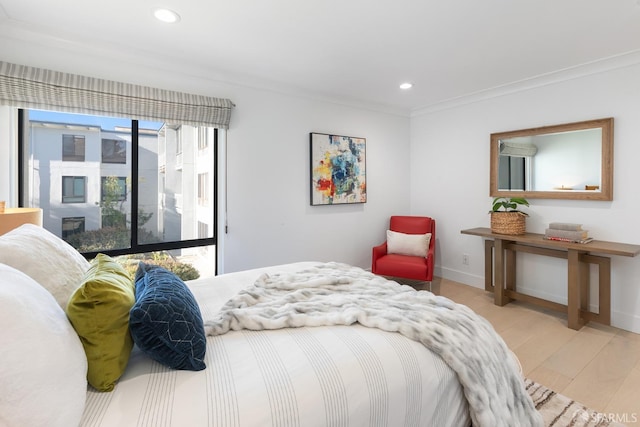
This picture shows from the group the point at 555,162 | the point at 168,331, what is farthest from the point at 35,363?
the point at 555,162

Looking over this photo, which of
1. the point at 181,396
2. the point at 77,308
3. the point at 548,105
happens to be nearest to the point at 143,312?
the point at 77,308

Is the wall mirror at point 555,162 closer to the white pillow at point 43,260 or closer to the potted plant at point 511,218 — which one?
the potted plant at point 511,218

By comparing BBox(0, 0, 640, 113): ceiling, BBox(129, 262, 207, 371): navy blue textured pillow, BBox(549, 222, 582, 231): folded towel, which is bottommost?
BBox(129, 262, 207, 371): navy blue textured pillow

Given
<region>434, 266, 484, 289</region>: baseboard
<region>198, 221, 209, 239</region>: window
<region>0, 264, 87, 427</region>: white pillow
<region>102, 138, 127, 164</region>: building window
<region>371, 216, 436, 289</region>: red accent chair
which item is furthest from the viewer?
<region>434, 266, 484, 289</region>: baseboard

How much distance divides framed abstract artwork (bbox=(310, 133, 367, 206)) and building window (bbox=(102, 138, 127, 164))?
1861mm

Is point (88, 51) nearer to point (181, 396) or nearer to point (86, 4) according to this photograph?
point (86, 4)

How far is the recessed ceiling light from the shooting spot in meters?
2.01

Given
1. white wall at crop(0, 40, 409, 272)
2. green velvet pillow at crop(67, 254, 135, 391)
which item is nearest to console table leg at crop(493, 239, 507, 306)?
white wall at crop(0, 40, 409, 272)

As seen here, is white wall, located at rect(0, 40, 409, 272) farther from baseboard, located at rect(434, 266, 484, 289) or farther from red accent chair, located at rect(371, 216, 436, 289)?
baseboard, located at rect(434, 266, 484, 289)

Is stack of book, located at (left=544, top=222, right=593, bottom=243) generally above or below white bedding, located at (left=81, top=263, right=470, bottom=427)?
above

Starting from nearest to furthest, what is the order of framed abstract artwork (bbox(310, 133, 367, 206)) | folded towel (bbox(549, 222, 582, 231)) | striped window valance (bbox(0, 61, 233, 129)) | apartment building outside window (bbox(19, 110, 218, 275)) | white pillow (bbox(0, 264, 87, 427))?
white pillow (bbox(0, 264, 87, 427)), striped window valance (bbox(0, 61, 233, 129)), apartment building outside window (bbox(19, 110, 218, 275)), folded towel (bbox(549, 222, 582, 231)), framed abstract artwork (bbox(310, 133, 367, 206))

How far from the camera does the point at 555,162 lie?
315 cm

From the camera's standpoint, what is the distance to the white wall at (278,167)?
275cm

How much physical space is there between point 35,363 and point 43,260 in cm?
57
